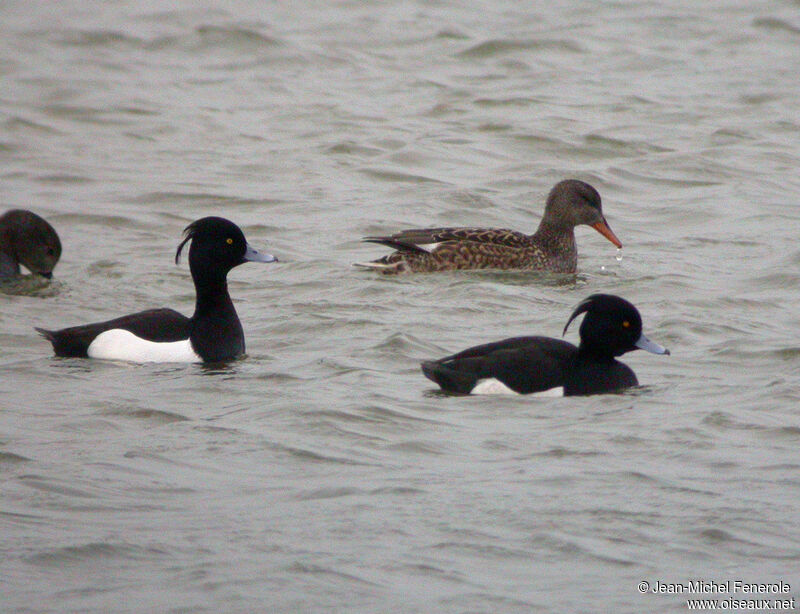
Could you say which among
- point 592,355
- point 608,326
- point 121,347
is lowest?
point 121,347

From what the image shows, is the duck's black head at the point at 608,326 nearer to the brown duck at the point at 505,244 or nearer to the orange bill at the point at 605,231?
the brown duck at the point at 505,244

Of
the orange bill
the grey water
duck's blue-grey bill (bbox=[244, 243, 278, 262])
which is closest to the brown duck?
the orange bill

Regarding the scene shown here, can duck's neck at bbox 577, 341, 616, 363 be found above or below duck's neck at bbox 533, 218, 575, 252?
above

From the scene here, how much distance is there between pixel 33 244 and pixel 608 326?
5.46 meters

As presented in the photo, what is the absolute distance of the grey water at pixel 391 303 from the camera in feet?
20.0

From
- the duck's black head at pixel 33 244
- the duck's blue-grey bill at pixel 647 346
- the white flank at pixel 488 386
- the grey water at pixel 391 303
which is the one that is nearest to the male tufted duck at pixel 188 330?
the grey water at pixel 391 303

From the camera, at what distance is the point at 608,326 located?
8648 mm

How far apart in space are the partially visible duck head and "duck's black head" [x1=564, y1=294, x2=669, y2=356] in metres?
4.04

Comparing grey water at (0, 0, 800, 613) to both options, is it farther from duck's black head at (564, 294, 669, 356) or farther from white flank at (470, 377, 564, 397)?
duck's black head at (564, 294, 669, 356)

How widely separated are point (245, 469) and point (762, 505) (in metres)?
2.30

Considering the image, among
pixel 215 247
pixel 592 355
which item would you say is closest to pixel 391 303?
pixel 215 247

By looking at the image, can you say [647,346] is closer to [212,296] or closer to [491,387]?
[491,387]

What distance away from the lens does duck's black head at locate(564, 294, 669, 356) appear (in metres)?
8.63

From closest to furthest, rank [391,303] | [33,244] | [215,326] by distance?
[215,326] < [391,303] < [33,244]
